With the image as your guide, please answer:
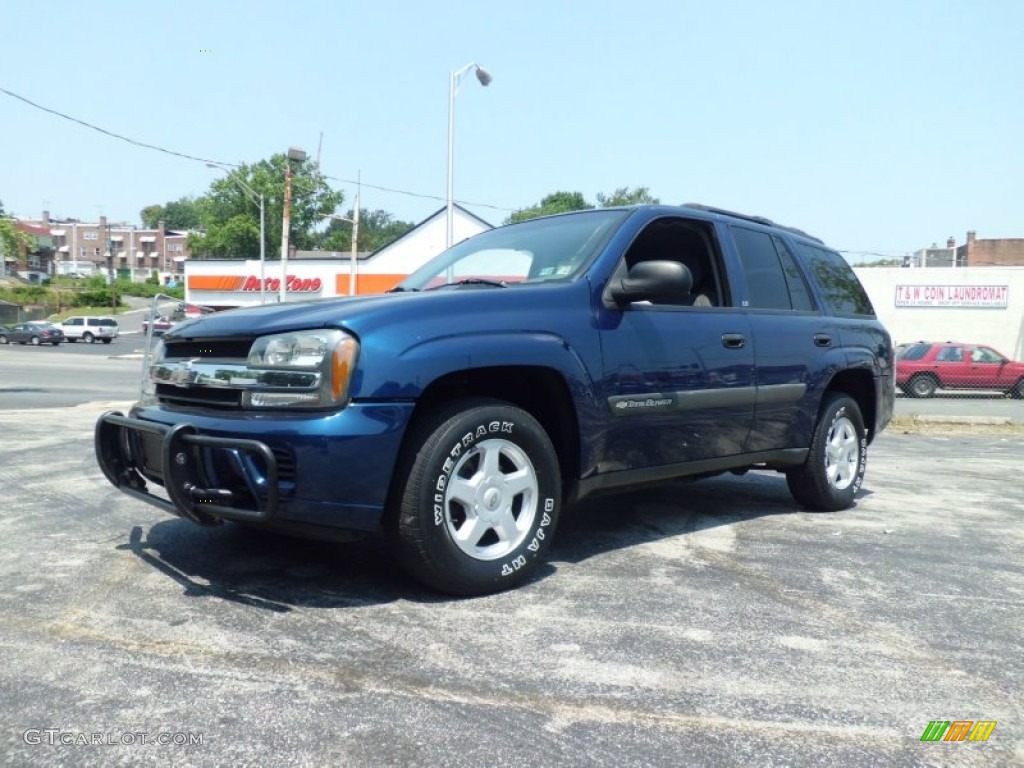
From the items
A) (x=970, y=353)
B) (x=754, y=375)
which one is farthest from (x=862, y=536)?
(x=970, y=353)

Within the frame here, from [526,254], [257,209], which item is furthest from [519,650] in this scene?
[257,209]

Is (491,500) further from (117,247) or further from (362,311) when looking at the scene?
(117,247)

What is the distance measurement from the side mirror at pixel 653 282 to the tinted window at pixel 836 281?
211 cm

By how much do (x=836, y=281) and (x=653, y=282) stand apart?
267 cm

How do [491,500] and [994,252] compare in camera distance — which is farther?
[994,252]

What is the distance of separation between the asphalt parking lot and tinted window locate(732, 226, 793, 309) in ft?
4.47

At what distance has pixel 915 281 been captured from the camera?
2962 cm

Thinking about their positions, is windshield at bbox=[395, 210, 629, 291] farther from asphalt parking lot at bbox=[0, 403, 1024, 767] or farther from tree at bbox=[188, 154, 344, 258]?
tree at bbox=[188, 154, 344, 258]

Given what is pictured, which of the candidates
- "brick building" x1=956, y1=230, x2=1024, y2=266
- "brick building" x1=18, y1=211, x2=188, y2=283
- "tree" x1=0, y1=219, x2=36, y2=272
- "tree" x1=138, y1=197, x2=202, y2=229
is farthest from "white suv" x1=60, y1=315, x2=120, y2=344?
"tree" x1=138, y1=197, x2=202, y2=229

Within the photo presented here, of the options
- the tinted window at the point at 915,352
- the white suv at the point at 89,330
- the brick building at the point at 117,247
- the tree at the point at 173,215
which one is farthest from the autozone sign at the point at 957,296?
the tree at the point at 173,215

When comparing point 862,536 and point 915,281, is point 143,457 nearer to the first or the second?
point 862,536

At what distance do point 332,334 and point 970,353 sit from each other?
2234 centimetres

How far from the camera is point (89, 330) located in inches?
2063

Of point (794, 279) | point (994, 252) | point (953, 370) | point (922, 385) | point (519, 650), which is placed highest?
point (994, 252)
